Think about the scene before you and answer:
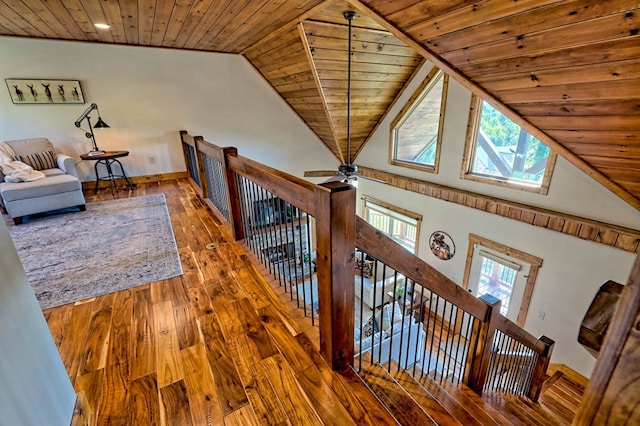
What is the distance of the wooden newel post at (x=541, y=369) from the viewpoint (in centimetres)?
295

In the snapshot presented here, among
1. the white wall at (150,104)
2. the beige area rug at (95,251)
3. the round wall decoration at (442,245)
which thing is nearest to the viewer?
the beige area rug at (95,251)

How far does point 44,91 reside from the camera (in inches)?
171

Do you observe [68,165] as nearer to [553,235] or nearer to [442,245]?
[442,245]

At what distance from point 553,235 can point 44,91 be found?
7.87 metres

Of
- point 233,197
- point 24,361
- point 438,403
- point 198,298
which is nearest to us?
point 24,361

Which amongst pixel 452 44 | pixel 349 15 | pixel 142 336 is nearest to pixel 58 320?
pixel 142 336

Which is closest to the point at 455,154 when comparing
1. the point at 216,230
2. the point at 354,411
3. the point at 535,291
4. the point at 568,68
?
the point at 535,291

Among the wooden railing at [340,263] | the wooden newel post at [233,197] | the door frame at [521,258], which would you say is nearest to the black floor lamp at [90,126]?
the wooden railing at [340,263]

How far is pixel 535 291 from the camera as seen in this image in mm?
4398

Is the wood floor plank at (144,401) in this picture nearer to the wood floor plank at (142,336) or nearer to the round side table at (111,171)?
the wood floor plank at (142,336)

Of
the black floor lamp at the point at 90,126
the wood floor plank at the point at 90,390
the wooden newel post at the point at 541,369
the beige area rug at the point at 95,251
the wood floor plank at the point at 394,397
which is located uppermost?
the black floor lamp at the point at 90,126

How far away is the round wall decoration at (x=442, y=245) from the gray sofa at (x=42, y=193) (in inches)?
229

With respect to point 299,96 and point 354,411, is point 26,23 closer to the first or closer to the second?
point 299,96

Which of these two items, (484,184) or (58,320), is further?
(484,184)
